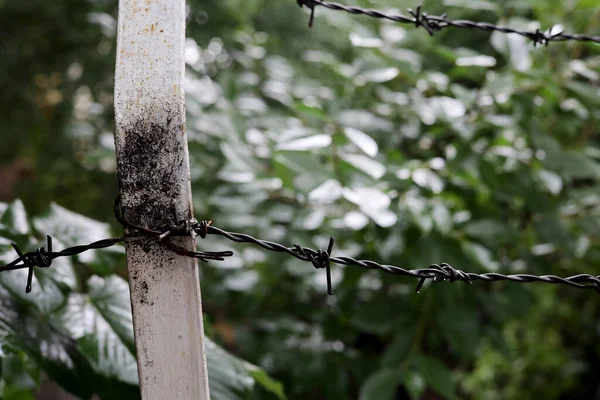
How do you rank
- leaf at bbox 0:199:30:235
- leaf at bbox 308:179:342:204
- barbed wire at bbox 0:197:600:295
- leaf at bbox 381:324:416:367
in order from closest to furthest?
barbed wire at bbox 0:197:600:295 → leaf at bbox 0:199:30:235 → leaf at bbox 308:179:342:204 → leaf at bbox 381:324:416:367

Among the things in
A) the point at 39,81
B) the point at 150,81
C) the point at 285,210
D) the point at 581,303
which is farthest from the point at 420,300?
the point at 39,81

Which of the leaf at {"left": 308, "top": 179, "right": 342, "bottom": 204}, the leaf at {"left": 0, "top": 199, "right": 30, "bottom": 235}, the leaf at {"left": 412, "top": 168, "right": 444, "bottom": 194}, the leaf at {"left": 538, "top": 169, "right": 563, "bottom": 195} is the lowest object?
the leaf at {"left": 0, "top": 199, "right": 30, "bottom": 235}

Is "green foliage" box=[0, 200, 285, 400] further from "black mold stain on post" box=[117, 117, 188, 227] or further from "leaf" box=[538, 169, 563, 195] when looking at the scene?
"leaf" box=[538, 169, 563, 195]

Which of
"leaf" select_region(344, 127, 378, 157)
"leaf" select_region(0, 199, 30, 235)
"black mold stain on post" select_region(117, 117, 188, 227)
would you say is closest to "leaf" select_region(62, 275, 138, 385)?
"leaf" select_region(0, 199, 30, 235)

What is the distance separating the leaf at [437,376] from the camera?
1.07m

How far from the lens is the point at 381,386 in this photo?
1083mm

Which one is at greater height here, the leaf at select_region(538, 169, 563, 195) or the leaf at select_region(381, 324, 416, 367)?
the leaf at select_region(538, 169, 563, 195)

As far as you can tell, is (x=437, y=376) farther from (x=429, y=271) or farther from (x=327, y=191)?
(x=429, y=271)

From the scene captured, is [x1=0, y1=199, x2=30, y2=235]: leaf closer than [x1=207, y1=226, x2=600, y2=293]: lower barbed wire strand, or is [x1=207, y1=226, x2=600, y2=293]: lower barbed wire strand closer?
[x1=207, y1=226, x2=600, y2=293]: lower barbed wire strand

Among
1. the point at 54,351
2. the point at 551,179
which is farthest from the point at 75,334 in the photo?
the point at 551,179

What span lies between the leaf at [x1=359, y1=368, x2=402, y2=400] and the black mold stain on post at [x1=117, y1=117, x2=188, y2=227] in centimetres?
Result: 69

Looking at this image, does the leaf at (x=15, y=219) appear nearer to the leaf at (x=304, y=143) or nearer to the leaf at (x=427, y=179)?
the leaf at (x=304, y=143)

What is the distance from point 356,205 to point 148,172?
1.76 feet

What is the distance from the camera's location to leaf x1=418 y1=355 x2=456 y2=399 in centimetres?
107
